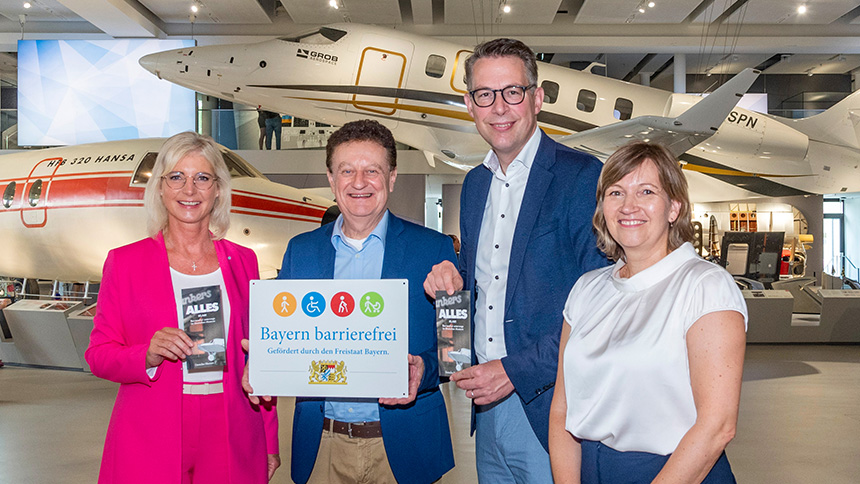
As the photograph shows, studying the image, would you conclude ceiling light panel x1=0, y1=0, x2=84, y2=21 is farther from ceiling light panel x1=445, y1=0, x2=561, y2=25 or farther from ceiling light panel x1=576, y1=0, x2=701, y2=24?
ceiling light panel x1=576, y1=0, x2=701, y2=24

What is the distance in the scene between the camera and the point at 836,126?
489 inches

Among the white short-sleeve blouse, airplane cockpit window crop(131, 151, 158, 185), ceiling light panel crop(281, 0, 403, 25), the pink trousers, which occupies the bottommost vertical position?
the pink trousers

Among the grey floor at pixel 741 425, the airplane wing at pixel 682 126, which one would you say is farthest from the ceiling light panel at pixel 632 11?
the grey floor at pixel 741 425

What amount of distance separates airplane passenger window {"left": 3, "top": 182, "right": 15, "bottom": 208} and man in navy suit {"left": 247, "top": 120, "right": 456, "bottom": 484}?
323 inches

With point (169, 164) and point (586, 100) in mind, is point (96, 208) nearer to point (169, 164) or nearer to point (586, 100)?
point (169, 164)

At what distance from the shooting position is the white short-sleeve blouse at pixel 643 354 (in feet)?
5.49

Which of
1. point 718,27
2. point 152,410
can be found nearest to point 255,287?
point 152,410

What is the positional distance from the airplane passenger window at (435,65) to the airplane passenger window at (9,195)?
6455 millimetres

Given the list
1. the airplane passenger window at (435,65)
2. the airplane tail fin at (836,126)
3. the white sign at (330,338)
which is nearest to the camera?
the white sign at (330,338)

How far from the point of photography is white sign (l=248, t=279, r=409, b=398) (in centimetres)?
206

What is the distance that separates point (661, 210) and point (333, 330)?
44.1 inches

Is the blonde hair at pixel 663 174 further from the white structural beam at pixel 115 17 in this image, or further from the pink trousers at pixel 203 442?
the white structural beam at pixel 115 17

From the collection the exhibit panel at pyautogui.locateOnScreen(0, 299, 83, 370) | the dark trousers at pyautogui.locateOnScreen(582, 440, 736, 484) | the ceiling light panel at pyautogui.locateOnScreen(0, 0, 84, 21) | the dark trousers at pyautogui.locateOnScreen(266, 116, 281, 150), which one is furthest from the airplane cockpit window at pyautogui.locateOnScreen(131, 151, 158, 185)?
the ceiling light panel at pyautogui.locateOnScreen(0, 0, 84, 21)

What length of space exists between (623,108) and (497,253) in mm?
9746
